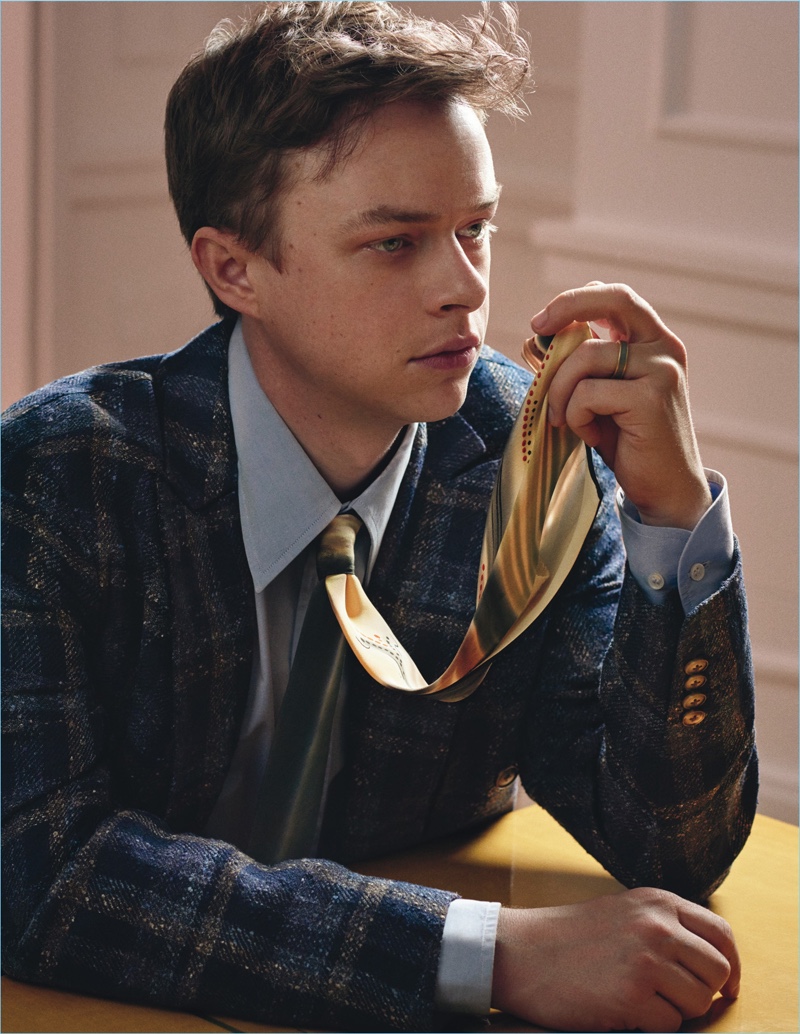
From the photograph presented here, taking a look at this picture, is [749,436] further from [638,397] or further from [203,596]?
[203,596]

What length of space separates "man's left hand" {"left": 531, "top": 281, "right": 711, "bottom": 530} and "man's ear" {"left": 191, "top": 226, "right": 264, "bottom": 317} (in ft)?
1.08

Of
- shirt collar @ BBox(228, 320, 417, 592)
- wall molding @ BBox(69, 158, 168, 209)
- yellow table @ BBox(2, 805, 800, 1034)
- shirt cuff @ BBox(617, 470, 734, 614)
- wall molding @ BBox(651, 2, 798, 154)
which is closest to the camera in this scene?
yellow table @ BBox(2, 805, 800, 1034)

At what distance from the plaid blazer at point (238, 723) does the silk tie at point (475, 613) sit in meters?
0.07

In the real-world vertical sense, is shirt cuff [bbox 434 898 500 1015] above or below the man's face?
below

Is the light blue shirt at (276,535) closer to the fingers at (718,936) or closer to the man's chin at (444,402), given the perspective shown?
the man's chin at (444,402)

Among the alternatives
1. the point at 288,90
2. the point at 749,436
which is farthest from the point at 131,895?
the point at 749,436

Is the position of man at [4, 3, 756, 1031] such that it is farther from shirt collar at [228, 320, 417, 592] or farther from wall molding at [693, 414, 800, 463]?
wall molding at [693, 414, 800, 463]

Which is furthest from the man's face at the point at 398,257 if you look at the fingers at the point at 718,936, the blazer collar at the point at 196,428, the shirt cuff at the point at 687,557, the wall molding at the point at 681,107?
the wall molding at the point at 681,107

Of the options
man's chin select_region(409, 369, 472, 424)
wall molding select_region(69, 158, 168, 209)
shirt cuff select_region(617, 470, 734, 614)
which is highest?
man's chin select_region(409, 369, 472, 424)

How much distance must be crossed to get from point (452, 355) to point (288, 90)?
12.2 inches

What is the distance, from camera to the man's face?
125 centimetres

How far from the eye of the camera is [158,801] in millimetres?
1311

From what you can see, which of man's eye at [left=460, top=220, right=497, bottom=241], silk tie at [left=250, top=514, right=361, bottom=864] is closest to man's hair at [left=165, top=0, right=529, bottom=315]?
man's eye at [left=460, top=220, right=497, bottom=241]

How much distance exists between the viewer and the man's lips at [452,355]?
127 centimetres
